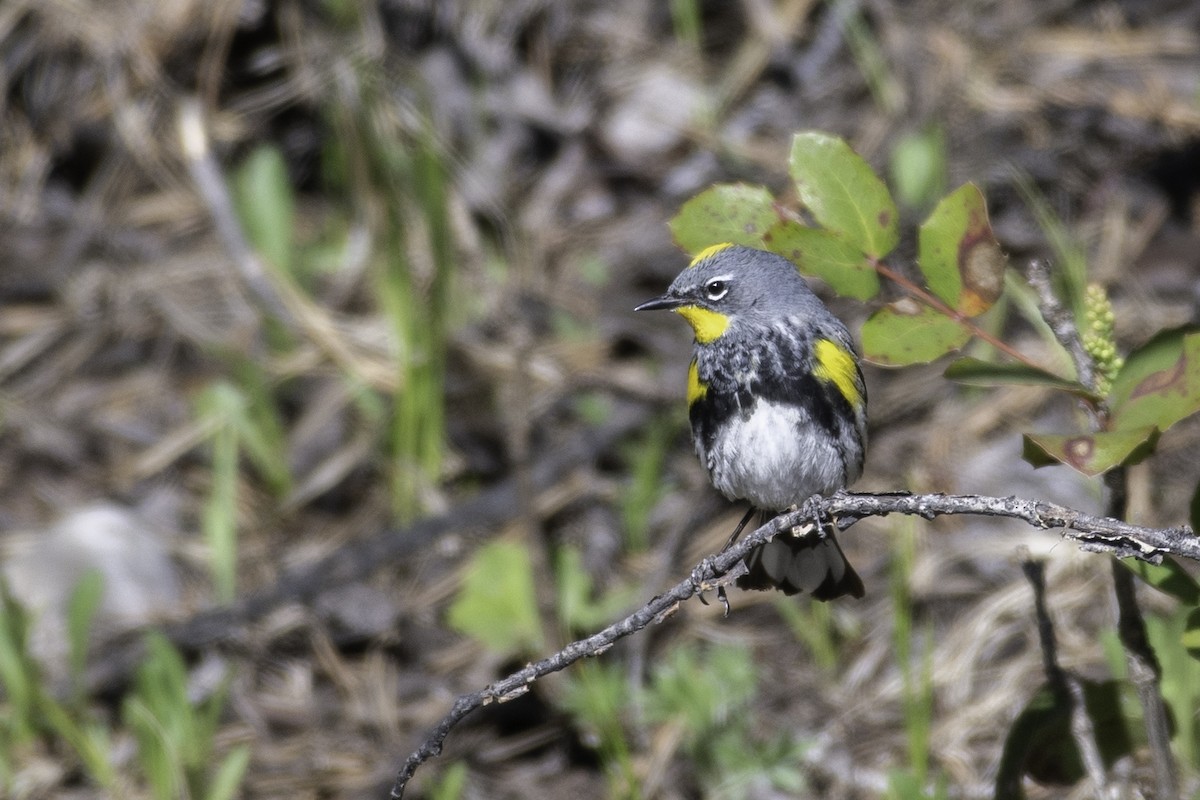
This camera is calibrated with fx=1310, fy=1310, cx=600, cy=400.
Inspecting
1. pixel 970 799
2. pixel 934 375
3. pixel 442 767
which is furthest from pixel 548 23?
pixel 970 799

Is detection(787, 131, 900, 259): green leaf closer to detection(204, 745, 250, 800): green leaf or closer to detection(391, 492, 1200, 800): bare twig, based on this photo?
detection(391, 492, 1200, 800): bare twig

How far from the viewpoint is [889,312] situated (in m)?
1.97

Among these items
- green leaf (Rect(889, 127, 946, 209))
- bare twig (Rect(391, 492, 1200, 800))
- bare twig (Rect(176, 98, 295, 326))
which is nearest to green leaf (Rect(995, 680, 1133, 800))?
Result: bare twig (Rect(391, 492, 1200, 800))

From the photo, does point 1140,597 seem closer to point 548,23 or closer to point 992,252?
point 992,252

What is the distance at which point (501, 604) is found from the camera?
4441 mm

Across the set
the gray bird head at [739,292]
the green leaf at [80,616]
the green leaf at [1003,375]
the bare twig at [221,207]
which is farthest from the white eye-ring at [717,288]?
the bare twig at [221,207]

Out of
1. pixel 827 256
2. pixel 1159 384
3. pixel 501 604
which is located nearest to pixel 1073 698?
pixel 1159 384

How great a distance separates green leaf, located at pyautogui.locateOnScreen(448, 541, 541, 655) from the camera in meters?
4.37

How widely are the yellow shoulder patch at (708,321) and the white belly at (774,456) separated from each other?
0.20 metres

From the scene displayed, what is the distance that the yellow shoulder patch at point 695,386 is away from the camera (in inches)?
117

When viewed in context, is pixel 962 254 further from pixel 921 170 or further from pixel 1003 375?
pixel 921 170

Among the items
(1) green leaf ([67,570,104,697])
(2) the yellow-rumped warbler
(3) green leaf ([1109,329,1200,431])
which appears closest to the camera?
(3) green leaf ([1109,329,1200,431])

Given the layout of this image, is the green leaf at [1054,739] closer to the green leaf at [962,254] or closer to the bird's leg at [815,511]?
the bird's leg at [815,511]

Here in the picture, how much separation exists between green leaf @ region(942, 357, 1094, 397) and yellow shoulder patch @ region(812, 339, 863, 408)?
0.94 meters
